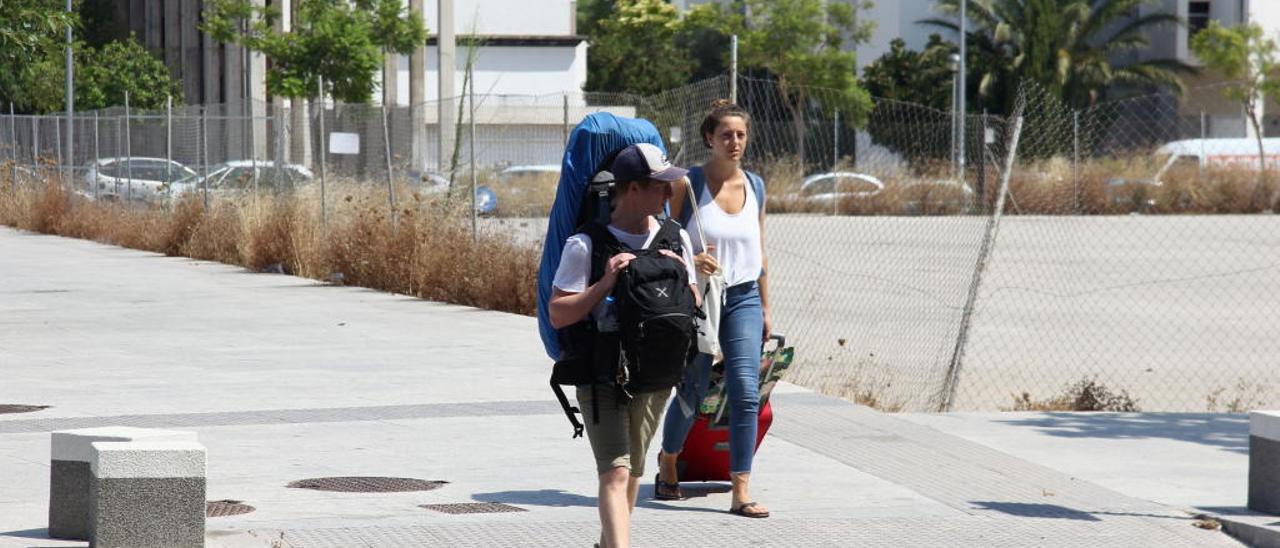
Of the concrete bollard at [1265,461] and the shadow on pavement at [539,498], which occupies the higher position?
the concrete bollard at [1265,461]

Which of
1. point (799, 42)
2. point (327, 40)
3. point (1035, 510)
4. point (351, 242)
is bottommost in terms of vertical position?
A: point (1035, 510)

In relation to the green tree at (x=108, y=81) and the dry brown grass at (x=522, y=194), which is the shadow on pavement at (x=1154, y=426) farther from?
the green tree at (x=108, y=81)

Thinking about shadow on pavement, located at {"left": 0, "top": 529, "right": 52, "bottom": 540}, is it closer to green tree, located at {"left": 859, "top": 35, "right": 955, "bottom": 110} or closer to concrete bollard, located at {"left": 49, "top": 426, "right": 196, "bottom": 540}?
concrete bollard, located at {"left": 49, "top": 426, "right": 196, "bottom": 540}

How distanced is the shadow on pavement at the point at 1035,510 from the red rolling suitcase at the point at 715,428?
100cm

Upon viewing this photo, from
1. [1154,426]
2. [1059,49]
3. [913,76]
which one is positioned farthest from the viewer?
[913,76]

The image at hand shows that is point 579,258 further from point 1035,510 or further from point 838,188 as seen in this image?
point 838,188

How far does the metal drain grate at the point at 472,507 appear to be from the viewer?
7078 millimetres

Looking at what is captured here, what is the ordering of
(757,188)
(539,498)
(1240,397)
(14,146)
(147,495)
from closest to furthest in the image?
(147,495) → (757,188) → (539,498) → (1240,397) → (14,146)

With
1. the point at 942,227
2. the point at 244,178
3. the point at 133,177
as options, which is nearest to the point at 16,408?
the point at 244,178

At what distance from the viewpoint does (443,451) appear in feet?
27.8

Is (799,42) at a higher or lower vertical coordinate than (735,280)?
higher

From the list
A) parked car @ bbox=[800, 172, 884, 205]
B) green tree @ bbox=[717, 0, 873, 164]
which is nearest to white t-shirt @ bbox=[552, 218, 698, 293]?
parked car @ bbox=[800, 172, 884, 205]

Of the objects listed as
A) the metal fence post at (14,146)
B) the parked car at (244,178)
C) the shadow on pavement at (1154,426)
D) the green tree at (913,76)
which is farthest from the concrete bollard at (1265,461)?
the green tree at (913,76)

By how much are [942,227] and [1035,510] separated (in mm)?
23406
